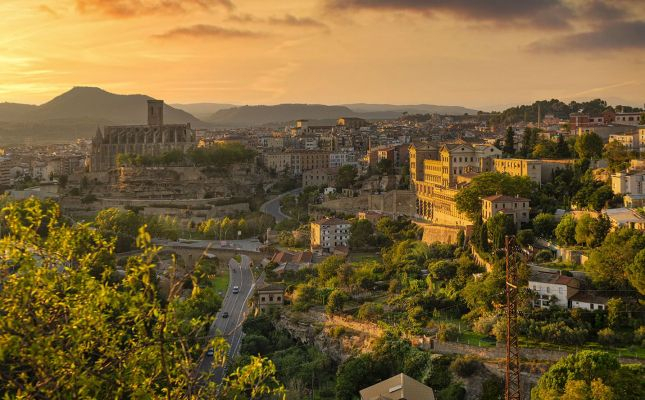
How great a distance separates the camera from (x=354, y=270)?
2869cm

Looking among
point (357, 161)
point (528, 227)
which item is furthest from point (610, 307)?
point (357, 161)

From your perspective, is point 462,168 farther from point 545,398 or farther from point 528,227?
point 545,398

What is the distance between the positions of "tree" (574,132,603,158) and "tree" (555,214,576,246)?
324 inches

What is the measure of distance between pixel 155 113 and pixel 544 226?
4673cm

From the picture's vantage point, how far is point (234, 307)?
93.5 feet

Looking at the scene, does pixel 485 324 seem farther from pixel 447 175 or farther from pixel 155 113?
pixel 155 113

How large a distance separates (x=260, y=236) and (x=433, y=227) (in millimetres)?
12939

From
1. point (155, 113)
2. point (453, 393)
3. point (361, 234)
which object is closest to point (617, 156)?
point (361, 234)

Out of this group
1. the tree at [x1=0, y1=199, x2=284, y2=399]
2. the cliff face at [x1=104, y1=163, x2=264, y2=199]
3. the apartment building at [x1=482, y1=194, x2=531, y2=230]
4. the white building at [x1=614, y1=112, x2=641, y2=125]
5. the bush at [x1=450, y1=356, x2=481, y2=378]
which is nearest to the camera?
the tree at [x1=0, y1=199, x2=284, y2=399]

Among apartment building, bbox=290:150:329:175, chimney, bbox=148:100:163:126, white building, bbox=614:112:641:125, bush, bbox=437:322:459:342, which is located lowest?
bush, bbox=437:322:459:342

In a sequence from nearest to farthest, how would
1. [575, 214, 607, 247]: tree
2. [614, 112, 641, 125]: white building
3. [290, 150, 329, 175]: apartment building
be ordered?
[575, 214, 607, 247]: tree
[614, 112, 641, 125]: white building
[290, 150, 329, 175]: apartment building

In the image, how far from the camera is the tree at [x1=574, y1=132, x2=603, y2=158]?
30734 mm

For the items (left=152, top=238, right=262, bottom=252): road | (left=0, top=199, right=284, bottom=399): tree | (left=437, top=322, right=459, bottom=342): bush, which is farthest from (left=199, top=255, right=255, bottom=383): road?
(left=0, top=199, right=284, bottom=399): tree

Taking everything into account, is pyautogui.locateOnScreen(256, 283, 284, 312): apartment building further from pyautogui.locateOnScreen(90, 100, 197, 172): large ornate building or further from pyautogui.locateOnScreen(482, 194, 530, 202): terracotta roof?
pyautogui.locateOnScreen(90, 100, 197, 172): large ornate building
